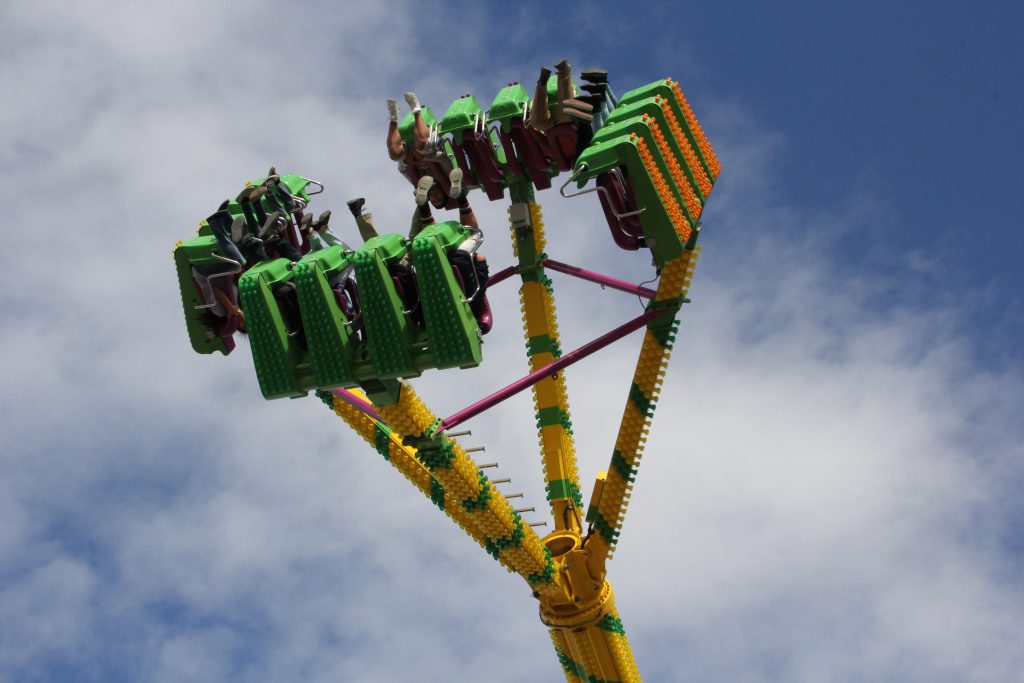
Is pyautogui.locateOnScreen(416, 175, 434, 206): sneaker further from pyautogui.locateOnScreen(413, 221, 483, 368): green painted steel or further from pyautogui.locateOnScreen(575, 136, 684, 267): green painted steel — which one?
pyautogui.locateOnScreen(575, 136, 684, 267): green painted steel

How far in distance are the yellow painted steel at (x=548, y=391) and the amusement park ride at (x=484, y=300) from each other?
0.08 ft

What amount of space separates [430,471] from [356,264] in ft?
13.9

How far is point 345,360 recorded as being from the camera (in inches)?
646

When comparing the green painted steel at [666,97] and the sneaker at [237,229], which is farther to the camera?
the green painted steel at [666,97]

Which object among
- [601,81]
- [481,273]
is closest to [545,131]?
[601,81]

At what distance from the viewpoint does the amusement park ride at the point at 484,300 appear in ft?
53.4

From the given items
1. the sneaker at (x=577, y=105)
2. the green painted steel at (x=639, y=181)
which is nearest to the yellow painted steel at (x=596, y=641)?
the green painted steel at (x=639, y=181)

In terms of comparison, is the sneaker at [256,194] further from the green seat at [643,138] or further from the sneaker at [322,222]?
the green seat at [643,138]

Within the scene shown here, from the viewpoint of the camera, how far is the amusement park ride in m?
16.3

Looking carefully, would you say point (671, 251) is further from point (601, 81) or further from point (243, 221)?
point (243, 221)

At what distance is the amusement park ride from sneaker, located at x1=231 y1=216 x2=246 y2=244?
0.06 metres

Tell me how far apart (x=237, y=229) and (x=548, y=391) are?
6719 millimetres

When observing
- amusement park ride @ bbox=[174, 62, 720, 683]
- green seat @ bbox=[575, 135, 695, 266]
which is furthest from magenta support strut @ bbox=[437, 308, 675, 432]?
green seat @ bbox=[575, 135, 695, 266]

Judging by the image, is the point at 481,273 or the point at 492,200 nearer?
the point at 481,273
